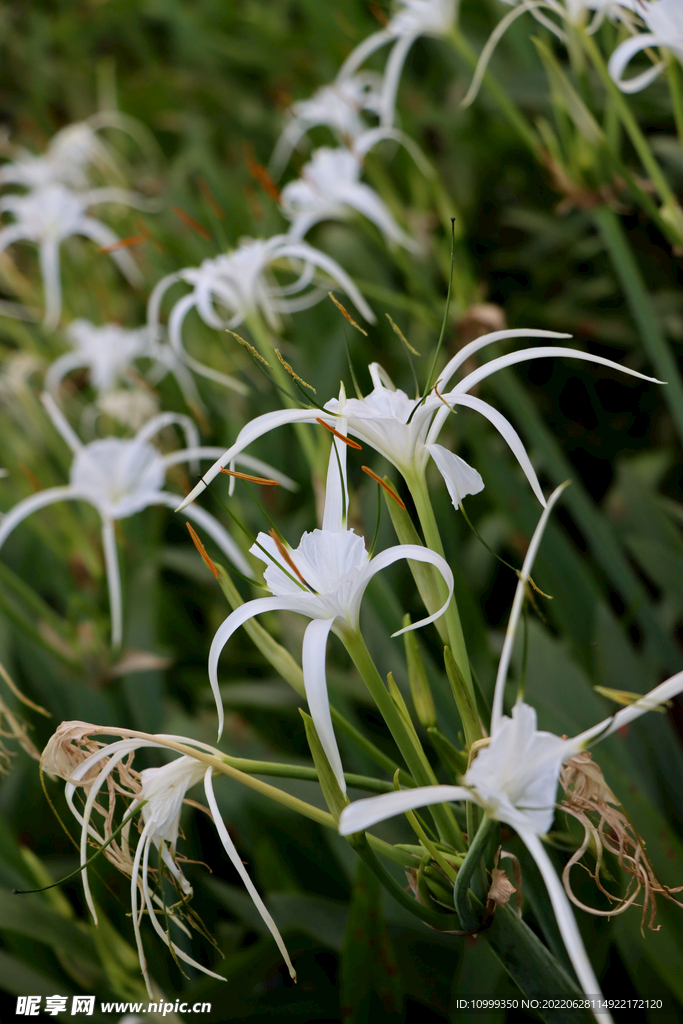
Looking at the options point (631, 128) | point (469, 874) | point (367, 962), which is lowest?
point (367, 962)

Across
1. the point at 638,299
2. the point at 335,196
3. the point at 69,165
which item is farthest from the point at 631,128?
the point at 69,165

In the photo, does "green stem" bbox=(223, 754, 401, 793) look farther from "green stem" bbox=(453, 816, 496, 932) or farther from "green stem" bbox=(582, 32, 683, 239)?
"green stem" bbox=(582, 32, 683, 239)

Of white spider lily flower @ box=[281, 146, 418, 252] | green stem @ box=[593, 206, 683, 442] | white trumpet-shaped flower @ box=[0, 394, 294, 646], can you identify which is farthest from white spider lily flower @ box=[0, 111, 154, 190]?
green stem @ box=[593, 206, 683, 442]

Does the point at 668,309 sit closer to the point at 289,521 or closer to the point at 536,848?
the point at 289,521

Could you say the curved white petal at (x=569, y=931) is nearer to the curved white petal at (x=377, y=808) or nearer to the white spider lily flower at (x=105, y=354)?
the curved white petal at (x=377, y=808)

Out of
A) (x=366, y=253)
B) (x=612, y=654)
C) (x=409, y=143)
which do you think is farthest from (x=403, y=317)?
(x=612, y=654)

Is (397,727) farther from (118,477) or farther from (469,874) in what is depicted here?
(118,477)
